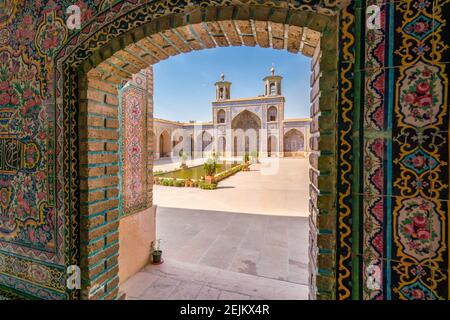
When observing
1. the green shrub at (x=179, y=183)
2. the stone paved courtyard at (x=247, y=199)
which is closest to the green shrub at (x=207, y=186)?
the stone paved courtyard at (x=247, y=199)

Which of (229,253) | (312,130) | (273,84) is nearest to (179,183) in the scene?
(229,253)

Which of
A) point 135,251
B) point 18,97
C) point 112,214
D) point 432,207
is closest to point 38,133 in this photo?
point 18,97

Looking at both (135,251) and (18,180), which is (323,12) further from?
(135,251)

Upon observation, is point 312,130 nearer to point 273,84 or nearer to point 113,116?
point 113,116

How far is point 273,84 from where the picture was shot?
24.7 m

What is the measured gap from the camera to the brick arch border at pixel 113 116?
1.05 metres

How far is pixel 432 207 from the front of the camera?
3.07 feet

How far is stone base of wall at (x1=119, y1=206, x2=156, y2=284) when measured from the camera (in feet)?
8.16

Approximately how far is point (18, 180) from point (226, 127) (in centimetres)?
2496

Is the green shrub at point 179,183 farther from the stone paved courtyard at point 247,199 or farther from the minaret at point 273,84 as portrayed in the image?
the minaret at point 273,84

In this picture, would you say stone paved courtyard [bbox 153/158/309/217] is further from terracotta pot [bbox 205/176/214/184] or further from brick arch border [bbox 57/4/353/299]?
brick arch border [bbox 57/4/353/299]

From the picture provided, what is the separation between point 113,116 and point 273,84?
25129 millimetres

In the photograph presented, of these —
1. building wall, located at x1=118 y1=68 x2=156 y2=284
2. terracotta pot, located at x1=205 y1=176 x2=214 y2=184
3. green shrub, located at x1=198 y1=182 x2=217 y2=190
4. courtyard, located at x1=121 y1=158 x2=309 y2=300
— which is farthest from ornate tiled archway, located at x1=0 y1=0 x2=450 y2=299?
terracotta pot, located at x1=205 y1=176 x2=214 y2=184

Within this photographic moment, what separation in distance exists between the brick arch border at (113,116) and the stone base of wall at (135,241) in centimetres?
83
